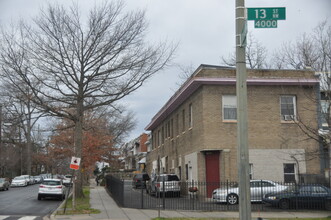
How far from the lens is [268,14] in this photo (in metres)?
8.05

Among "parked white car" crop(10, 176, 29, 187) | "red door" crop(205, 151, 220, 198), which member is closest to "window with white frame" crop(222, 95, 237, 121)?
"red door" crop(205, 151, 220, 198)

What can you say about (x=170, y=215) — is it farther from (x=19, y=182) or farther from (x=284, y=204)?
(x=19, y=182)

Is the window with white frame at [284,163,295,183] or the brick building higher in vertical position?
the brick building

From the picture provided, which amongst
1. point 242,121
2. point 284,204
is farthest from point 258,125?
point 242,121

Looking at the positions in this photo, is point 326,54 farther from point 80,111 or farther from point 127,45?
point 80,111

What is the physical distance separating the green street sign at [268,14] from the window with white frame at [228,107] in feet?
55.7

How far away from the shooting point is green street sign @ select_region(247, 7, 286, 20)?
803 centimetres

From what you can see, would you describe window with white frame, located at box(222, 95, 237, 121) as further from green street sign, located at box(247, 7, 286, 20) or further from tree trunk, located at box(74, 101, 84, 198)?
green street sign, located at box(247, 7, 286, 20)

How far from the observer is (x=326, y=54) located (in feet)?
51.5

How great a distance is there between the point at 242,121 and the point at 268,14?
2207 mm

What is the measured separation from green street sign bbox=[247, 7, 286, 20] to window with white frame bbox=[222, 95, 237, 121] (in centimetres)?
1698

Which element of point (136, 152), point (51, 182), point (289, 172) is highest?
point (136, 152)

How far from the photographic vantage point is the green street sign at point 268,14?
316 inches

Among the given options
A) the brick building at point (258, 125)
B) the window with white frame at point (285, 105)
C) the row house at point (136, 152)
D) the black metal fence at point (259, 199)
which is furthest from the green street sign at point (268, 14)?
the row house at point (136, 152)
